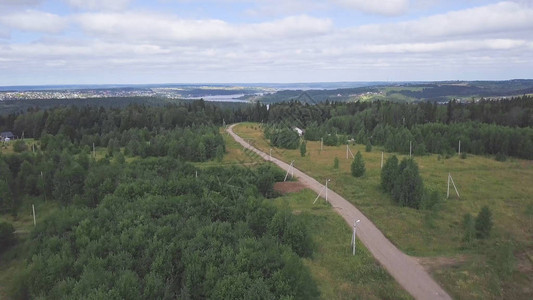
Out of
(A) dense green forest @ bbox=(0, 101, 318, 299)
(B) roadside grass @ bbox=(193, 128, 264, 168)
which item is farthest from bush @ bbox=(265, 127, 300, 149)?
(A) dense green forest @ bbox=(0, 101, 318, 299)

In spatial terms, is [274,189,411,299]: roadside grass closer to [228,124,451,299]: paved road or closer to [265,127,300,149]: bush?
[228,124,451,299]: paved road

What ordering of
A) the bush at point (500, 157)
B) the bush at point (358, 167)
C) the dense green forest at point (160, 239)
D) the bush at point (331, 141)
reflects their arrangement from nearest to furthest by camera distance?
the dense green forest at point (160, 239) → the bush at point (358, 167) → the bush at point (500, 157) → the bush at point (331, 141)

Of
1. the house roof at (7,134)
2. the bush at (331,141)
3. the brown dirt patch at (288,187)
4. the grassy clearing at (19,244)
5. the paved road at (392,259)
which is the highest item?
the house roof at (7,134)

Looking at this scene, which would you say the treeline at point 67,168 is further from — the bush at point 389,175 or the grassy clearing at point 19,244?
the bush at point 389,175

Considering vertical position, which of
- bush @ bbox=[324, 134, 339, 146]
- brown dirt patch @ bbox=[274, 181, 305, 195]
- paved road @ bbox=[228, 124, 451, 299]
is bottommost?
paved road @ bbox=[228, 124, 451, 299]

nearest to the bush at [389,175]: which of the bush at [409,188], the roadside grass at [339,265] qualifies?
the bush at [409,188]

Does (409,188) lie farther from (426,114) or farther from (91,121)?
(91,121)
